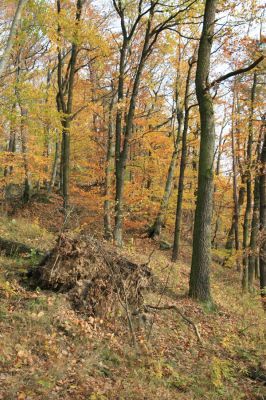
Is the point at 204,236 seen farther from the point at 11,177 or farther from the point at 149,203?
the point at 11,177

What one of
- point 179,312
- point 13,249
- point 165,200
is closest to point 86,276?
point 179,312

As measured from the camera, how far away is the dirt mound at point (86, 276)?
6.31 metres

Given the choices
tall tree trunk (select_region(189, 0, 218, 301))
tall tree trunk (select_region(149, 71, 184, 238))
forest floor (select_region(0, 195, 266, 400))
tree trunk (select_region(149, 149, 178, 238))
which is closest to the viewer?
forest floor (select_region(0, 195, 266, 400))

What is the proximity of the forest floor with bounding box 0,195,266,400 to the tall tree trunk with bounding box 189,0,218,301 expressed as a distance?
864 mm

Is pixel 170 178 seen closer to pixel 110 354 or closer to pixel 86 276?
pixel 86 276

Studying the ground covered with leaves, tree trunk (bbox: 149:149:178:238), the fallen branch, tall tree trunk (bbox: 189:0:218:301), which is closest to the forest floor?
the ground covered with leaves

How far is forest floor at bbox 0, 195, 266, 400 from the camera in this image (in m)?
4.29

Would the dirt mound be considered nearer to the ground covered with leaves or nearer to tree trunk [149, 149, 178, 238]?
the ground covered with leaves

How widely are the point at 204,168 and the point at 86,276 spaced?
4.09m

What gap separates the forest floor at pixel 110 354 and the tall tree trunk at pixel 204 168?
2.84 feet

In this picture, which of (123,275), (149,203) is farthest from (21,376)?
(149,203)

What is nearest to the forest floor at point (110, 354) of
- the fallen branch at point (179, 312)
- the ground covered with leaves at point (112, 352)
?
the ground covered with leaves at point (112, 352)

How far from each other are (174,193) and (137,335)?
591 inches

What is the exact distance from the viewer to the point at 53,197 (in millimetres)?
19953
